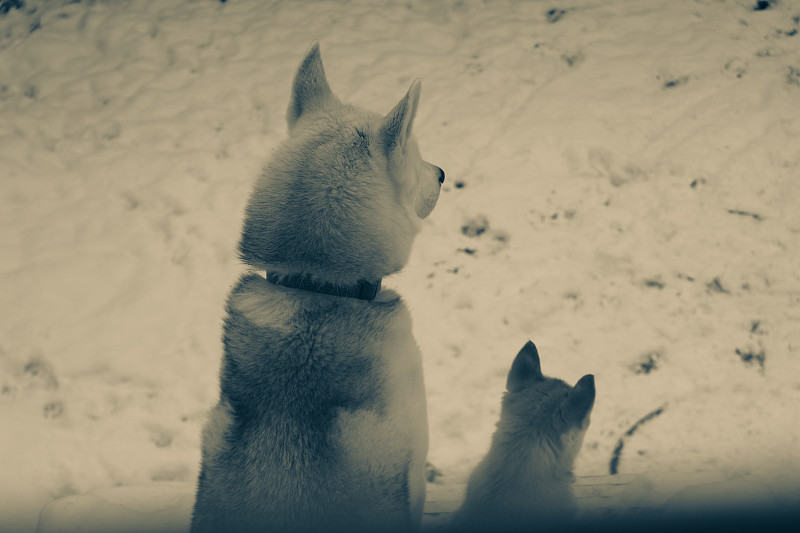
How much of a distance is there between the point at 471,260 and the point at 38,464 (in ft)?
8.55

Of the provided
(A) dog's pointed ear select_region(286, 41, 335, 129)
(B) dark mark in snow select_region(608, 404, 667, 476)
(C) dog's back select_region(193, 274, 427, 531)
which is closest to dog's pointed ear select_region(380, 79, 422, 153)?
(A) dog's pointed ear select_region(286, 41, 335, 129)

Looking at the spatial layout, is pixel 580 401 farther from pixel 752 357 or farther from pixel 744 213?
pixel 744 213

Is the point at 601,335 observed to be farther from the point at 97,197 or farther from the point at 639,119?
the point at 97,197

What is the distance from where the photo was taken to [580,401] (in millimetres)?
1567

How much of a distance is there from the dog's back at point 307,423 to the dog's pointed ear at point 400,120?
576 mm

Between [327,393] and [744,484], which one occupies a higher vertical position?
[327,393]

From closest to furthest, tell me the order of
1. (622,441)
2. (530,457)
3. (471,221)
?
(530,457), (622,441), (471,221)

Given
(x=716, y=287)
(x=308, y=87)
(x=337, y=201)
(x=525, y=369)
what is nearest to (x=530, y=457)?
(x=525, y=369)

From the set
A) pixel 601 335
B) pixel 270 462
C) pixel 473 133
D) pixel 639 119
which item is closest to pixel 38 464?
pixel 270 462

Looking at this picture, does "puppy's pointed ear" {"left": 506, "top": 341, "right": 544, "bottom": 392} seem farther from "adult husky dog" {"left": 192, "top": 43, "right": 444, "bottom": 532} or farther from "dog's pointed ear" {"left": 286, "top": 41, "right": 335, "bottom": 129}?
"dog's pointed ear" {"left": 286, "top": 41, "right": 335, "bottom": 129}

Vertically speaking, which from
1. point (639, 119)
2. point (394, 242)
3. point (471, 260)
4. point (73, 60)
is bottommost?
point (471, 260)

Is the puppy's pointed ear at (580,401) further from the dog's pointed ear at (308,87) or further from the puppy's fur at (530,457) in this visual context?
the dog's pointed ear at (308,87)

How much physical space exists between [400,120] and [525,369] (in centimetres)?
105

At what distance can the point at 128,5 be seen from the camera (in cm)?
484
